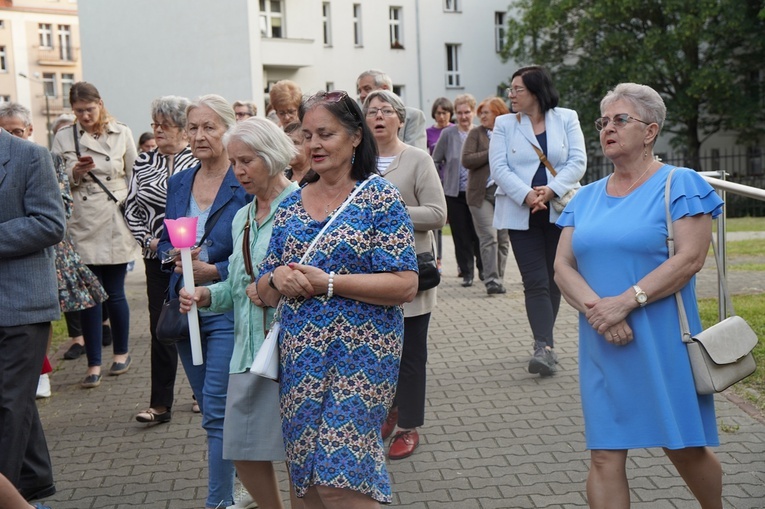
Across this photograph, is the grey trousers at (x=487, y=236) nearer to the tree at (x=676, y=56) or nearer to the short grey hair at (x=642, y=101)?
the short grey hair at (x=642, y=101)

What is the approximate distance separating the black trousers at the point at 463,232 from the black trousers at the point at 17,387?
7846mm

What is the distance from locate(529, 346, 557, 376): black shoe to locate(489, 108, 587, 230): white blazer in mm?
900

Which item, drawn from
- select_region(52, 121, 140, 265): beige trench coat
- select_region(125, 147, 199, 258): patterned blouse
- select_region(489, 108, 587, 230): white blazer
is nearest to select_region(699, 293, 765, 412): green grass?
select_region(489, 108, 587, 230): white blazer

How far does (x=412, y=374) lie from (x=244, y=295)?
1.56m

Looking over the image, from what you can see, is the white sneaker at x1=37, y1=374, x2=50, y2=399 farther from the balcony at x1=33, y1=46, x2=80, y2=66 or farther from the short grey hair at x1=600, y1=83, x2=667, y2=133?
the balcony at x1=33, y1=46, x2=80, y2=66

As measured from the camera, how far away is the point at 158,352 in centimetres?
680

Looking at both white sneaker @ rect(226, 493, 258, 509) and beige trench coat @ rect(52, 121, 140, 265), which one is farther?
beige trench coat @ rect(52, 121, 140, 265)

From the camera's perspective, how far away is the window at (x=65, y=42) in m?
81.1

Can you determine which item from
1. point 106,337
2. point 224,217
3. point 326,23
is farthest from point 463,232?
point 326,23

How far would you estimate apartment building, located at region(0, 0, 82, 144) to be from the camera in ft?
253

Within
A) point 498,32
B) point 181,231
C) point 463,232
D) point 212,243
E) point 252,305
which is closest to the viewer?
point 252,305

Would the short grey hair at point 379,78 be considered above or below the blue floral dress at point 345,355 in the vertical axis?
above

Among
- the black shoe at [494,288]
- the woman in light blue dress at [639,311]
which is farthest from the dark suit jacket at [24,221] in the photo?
the black shoe at [494,288]

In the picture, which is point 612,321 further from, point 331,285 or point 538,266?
point 538,266
